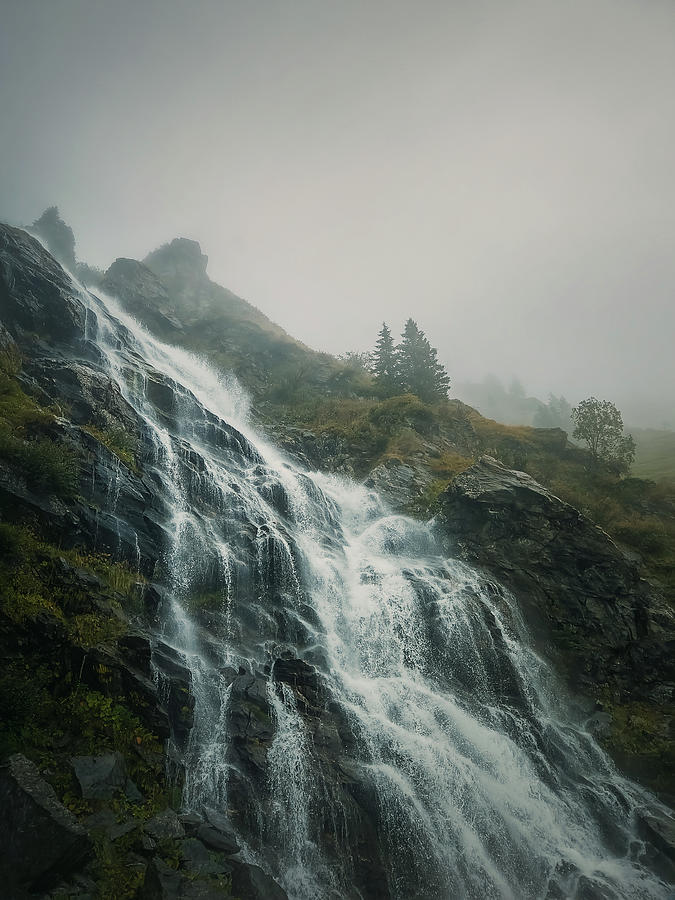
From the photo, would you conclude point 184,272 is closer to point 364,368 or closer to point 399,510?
point 364,368

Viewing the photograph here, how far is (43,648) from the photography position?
36.9 feet

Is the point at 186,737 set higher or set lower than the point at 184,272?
lower

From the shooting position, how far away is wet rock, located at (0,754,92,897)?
7203 mm

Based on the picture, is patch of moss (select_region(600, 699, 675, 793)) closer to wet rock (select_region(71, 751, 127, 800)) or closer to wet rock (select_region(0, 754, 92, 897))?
wet rock (select_region(71, 751, 127, 800))

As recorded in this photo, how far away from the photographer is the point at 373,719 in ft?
52.2

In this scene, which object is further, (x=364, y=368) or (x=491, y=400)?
(x=491, y=400)

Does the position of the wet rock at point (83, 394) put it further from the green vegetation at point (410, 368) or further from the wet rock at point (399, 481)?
the green vegetation at point (410, 368)

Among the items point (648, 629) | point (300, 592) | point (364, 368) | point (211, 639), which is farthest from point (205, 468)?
point (364, 368)

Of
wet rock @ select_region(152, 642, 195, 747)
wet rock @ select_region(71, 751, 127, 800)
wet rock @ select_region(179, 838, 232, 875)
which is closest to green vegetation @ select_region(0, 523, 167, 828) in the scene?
wet rock @ select_region(71, 751, 127, 800)

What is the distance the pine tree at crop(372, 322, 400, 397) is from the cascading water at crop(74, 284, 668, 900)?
83.0ft

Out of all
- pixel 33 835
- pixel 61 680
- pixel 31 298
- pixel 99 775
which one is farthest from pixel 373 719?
pixel 31 298

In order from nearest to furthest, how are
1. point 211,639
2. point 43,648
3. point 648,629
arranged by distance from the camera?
point 43,648
point 211,639
point 648,629

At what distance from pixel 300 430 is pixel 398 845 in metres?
33.4

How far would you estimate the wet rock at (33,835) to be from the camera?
720 centimetres
